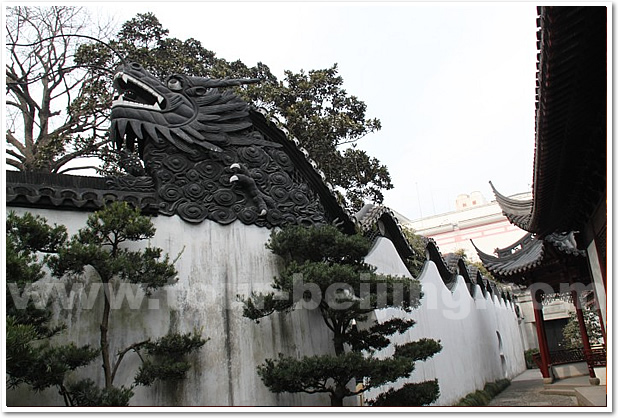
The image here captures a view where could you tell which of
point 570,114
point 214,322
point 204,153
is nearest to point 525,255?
point 570,114

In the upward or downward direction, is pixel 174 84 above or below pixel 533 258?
above

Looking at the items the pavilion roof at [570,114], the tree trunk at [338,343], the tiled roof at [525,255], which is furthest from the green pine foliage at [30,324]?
the tiled roof at [525,255]

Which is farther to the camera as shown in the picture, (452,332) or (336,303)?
(452,332)

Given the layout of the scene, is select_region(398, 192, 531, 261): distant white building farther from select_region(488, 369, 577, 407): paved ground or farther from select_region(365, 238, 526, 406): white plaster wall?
select_region(488, 369, 577, 407): paved ground

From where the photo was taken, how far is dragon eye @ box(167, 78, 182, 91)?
21.4 feet

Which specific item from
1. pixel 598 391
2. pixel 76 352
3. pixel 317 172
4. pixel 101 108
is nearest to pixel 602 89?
pixel 317 172

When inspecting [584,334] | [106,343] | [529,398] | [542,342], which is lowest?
[529,398]

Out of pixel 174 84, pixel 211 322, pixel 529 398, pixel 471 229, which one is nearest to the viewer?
pixel 211 322

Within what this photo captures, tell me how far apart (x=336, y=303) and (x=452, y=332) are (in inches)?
222

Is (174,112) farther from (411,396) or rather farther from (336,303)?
(411,396)

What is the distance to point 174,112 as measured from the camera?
635cm

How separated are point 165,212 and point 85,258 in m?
1.41

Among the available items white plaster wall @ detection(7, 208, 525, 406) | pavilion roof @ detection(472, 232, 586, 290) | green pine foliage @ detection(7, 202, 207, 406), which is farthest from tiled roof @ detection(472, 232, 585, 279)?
green pine foliage @ detection(7, 202, 207, 406)

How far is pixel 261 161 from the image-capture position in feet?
21.6
